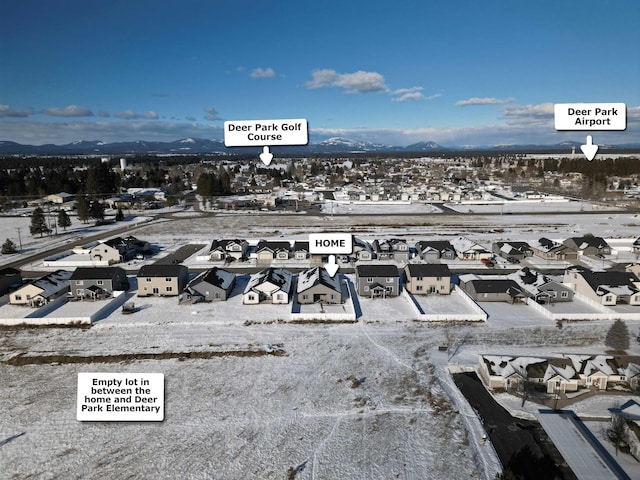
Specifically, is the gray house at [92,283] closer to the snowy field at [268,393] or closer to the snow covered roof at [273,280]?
the snowy field at [268,393]

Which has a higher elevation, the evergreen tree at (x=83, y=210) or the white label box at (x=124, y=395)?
the evergreen tree at (x=83, y=210)

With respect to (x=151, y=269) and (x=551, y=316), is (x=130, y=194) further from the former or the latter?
(x=551, y=316)

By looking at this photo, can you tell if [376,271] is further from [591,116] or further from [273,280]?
[591,116]

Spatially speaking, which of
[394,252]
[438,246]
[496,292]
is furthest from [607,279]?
[394,252]

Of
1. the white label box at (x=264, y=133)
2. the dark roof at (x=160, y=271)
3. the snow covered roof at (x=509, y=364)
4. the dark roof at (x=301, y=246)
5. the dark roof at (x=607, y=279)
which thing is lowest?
the snow covered roof at (x=509, y=364)

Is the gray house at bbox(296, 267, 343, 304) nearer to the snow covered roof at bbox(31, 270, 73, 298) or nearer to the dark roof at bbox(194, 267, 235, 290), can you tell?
the dark roof at bbox(194, 267, 235, 290)

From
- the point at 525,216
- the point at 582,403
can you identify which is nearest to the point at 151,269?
the point at 582,403

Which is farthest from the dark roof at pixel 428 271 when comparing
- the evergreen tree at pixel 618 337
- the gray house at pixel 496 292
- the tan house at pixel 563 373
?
the tan house at pixel 563 373
